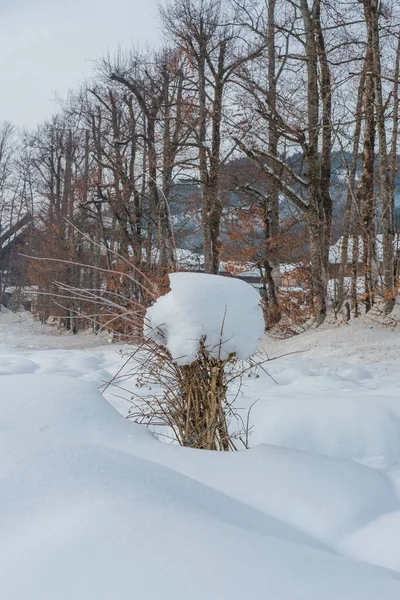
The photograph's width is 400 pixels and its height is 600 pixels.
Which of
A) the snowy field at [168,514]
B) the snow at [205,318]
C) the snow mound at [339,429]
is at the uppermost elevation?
the snow at [205,318]

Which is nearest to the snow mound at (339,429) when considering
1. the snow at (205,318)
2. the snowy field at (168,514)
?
the snowy field at (168,514)

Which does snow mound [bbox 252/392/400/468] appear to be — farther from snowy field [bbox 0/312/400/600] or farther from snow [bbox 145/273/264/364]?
snow [bbox 145/273/264/364]

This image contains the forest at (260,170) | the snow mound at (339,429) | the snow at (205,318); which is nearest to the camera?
the snow at (205,318)

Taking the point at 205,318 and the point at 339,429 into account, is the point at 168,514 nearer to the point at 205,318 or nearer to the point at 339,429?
the point at 205,318

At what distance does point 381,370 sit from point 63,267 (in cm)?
1545

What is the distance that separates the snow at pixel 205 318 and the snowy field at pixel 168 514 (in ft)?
1.54

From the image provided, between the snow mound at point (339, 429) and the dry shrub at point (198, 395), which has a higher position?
the dry shrub at point (198, 395)

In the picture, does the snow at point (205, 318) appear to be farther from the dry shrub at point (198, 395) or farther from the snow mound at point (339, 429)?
the snow mound at point (339, 429)

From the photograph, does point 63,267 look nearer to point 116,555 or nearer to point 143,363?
point 143,363

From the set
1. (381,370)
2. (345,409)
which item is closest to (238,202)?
(381,370)

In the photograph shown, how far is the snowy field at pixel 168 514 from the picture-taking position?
1.31 meters

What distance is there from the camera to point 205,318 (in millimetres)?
2584

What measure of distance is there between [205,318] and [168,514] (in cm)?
112

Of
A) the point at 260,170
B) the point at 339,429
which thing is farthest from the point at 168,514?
the point at 260,170
